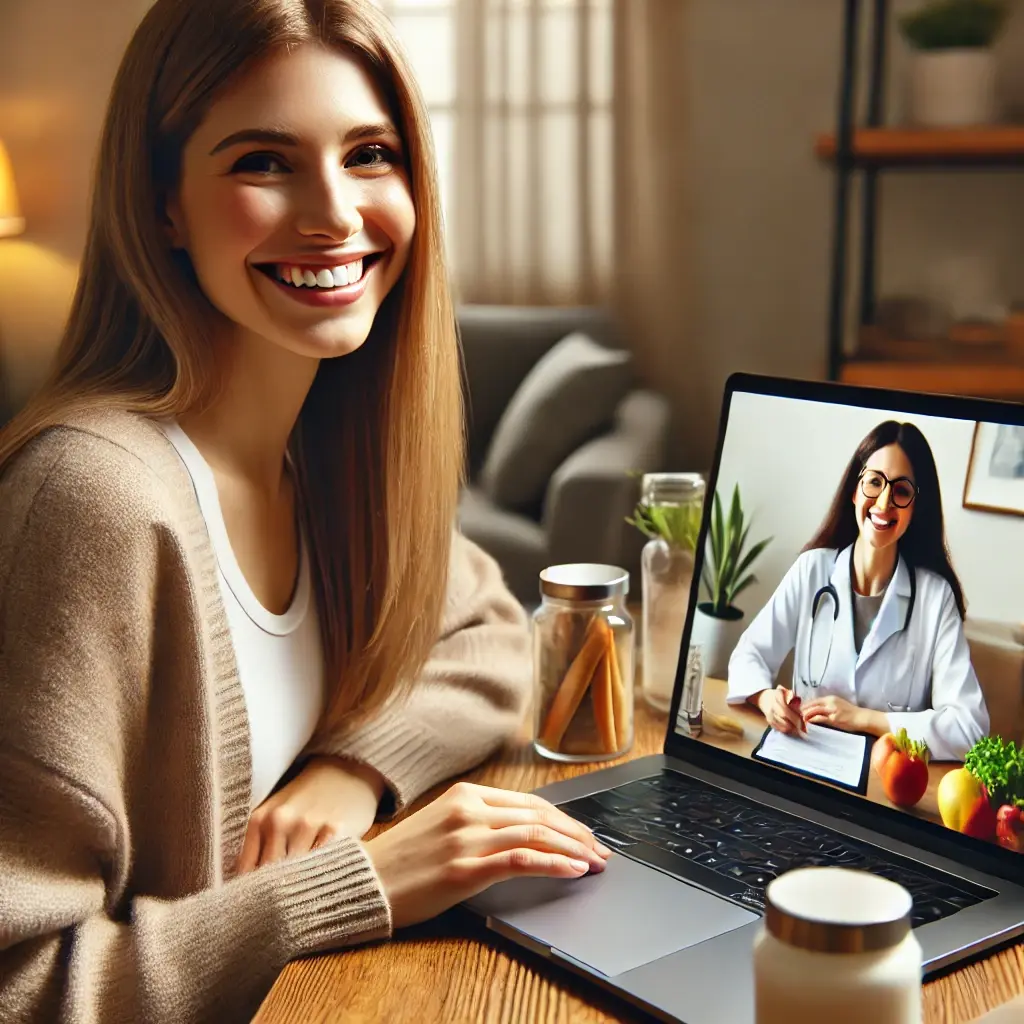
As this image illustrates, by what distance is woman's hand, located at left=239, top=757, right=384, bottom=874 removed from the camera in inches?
36.4

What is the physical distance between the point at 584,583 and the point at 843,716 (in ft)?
0.81

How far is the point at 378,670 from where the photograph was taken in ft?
3.61

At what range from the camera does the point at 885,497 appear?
0.85 metres

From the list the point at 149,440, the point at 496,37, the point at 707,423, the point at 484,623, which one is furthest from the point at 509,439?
the point at 149,440

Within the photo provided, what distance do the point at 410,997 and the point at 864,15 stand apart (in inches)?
142

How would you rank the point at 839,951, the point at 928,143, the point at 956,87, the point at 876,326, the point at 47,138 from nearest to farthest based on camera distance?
the point at 839,951
the point at 928,143
the point at 956,87
the point at 876,326
the point at 47,138

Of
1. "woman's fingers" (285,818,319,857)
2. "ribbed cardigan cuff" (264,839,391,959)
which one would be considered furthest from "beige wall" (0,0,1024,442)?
"ribbed cardigan cuff" (264,839,391,959)

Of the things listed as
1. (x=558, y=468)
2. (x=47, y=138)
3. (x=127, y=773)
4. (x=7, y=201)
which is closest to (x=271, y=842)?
(x=127, y=773)

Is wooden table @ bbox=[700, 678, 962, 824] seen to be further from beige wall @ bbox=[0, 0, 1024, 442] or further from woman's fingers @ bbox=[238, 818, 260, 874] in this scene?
beige wall @ bbox=[0, 0, 1024, 442]

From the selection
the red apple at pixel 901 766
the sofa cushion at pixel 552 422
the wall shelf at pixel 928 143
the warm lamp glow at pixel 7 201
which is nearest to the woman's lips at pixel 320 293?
the red apple at pixel 901 766

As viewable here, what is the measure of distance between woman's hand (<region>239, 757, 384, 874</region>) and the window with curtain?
128 inches

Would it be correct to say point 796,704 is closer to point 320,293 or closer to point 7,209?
point 320,293

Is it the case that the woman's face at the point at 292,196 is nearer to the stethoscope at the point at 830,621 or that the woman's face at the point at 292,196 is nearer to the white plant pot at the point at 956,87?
the stethoscope at the point at 830,621

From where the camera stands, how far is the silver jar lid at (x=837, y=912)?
49cm
